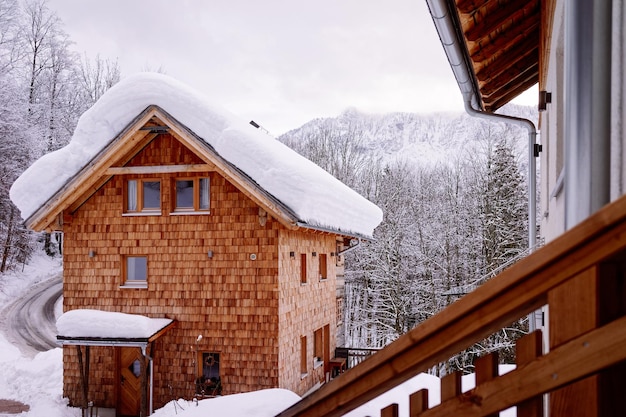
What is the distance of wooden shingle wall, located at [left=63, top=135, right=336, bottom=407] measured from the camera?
38.1ft

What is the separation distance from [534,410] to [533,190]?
6.02 metres

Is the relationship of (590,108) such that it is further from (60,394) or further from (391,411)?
(60,394)

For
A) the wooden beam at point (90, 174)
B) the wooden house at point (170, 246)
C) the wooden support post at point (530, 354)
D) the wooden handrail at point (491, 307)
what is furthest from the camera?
the wooden beam at point (90, 174)

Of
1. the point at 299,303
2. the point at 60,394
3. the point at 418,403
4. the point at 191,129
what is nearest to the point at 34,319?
the point at 60,394

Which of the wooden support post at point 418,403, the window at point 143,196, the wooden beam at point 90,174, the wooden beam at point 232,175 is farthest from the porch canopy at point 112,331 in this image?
the wooden support post at point 418,403

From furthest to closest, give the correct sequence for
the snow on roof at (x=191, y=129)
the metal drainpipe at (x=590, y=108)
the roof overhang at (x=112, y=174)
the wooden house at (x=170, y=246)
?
the wooden house at (x=170, y=246) → the snow on roof at (x=191, y=129) → the roof overhang at (x=112, y=174) → the metal drainpipe at (x=590, y=108)

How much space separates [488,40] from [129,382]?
11335mm

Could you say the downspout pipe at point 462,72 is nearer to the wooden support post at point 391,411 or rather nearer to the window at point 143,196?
the wooden support post at point 391,411

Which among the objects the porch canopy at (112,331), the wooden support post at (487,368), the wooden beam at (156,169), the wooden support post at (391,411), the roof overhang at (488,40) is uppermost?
the roof overhang at (488,40)

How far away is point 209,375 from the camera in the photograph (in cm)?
1197

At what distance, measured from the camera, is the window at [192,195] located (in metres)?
12.2

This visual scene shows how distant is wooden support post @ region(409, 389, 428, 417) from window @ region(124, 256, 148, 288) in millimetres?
11795

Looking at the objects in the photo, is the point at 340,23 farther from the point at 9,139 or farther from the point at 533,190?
the point at 533,190

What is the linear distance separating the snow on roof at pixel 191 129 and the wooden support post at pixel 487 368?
9.25 meters
